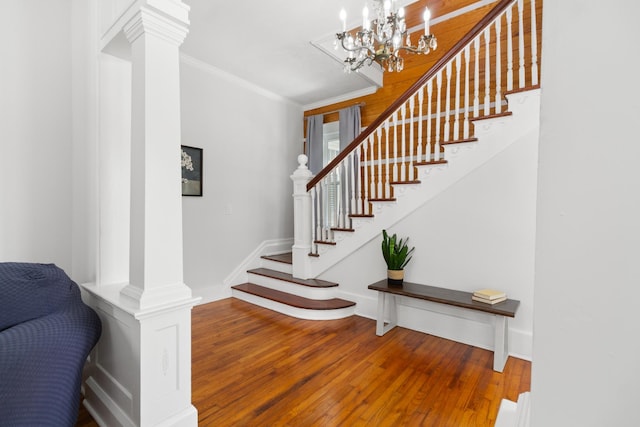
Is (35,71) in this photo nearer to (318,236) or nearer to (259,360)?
(259,360)

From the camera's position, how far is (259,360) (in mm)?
2262

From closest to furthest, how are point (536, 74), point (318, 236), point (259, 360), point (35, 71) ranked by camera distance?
point (35, 71) < point (259, 360) < point (536, 74) < point (318, 236)

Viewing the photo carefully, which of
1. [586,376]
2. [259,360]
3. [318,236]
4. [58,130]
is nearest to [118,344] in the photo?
[259,360]

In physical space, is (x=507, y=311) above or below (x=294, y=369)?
above

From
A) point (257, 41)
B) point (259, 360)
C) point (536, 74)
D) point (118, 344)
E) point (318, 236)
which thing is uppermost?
point (257, 41)

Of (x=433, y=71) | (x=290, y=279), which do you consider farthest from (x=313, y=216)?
(x=433, y=71)

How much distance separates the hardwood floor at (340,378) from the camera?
1.67 m

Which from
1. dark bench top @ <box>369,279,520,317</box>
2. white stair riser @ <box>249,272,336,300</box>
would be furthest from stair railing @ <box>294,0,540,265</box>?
dark bench top @ <box>369,279,520,317</box>

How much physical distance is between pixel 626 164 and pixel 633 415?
0.78 ft

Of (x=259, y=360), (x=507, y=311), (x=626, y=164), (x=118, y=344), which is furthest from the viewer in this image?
(x=259, y=360)

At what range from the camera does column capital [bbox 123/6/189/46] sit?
1.42 meters

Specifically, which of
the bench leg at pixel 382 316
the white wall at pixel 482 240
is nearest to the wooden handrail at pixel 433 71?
the white wall at pixel 482 240

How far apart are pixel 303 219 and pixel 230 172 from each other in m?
1.25

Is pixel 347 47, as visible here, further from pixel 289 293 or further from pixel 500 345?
pixel 289 293
